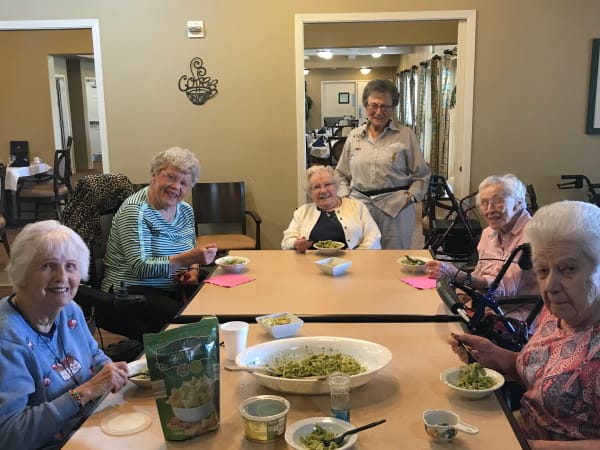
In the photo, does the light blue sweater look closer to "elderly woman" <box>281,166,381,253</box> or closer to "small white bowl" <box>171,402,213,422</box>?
"small white bowl" <box>171,402,213,422</box>

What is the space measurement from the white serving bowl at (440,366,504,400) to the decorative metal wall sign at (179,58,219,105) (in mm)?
3569

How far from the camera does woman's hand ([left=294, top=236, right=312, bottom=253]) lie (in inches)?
117

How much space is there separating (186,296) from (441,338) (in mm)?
1477

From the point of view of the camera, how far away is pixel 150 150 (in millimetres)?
4703

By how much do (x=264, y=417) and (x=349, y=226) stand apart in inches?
78.6

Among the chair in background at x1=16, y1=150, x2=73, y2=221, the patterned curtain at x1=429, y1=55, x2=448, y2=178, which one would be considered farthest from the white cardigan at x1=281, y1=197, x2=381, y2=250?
the patterned curtain at x1=429, y1=55, x2=448, y2=178

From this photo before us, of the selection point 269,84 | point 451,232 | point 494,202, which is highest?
point 269,84

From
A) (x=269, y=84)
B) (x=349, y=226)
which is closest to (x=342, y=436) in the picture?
(x=349, y=226)

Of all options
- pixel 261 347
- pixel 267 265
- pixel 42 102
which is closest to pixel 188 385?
pixel 261 347

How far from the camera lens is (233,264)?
267 centimetres

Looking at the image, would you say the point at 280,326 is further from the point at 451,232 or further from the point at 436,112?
the point at 436,112

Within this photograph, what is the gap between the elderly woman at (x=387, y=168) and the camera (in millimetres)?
3676

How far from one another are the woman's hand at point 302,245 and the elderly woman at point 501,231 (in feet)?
2.37

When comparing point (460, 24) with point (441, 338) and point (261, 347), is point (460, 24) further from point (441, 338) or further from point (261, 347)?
point (261, 347)
